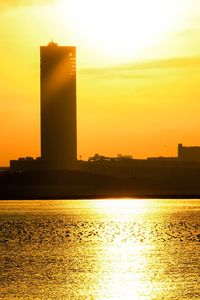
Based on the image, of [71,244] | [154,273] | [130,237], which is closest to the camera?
[154,273]

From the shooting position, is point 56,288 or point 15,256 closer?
point 56,288

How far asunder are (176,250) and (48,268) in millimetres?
17509

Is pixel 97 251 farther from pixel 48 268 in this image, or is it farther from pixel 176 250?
pixel 48 268

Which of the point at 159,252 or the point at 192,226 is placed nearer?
the point at 159,252

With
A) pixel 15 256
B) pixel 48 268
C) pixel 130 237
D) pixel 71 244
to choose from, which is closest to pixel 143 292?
pixel 48 268

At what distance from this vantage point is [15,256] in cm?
8812

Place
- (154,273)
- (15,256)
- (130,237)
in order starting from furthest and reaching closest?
(130,237) < (15,256) < (154,273)

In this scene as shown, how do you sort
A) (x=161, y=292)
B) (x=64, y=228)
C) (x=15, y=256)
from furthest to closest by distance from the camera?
(x=64, y=228), (x=15, y=256), (x=161, y=292)

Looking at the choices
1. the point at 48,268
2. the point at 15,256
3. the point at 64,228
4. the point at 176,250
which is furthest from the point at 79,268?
the point at 64,228

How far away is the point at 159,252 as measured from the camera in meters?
91.4

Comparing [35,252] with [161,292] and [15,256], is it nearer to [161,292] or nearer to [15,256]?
[15,256]

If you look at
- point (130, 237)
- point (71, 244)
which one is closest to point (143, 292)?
point (71, 244)

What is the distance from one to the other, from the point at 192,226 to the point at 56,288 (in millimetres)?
70932

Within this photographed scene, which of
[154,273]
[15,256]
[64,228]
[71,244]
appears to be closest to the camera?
[154,273]
